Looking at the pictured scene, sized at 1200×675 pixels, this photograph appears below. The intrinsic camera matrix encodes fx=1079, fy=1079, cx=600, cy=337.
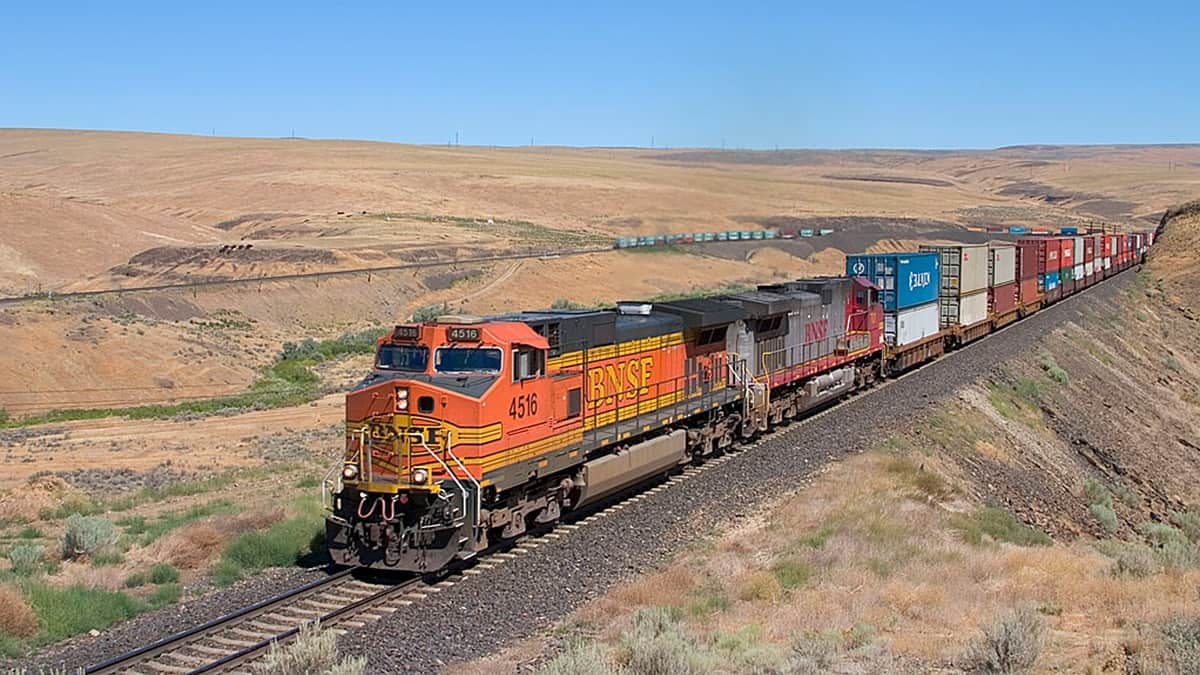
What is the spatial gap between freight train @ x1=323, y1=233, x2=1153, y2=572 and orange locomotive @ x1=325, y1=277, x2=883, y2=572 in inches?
1.0

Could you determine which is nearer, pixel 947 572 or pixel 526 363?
pixel 947 572

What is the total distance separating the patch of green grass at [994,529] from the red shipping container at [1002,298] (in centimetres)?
2613

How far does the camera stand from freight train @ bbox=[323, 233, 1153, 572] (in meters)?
14.6

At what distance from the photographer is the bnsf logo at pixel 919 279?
113ft

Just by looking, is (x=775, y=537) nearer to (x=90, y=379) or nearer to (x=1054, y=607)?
(x=1054, y=607)

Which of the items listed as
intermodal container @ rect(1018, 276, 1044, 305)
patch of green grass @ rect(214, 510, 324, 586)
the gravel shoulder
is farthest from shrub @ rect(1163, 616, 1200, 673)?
intermodal container @ rect(1018, 276, 1044, 305)

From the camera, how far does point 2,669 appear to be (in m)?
11.5

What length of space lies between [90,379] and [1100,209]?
172646 mm

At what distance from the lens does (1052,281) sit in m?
54.9

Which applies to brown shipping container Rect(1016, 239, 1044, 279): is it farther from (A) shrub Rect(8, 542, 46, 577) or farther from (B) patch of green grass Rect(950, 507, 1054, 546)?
(A) shrub Rect(8, 542, 46, 577)

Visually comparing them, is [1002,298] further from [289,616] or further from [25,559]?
[25,559]

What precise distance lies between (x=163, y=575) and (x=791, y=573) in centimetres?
866

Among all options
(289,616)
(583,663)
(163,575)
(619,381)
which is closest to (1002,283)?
(619,381)

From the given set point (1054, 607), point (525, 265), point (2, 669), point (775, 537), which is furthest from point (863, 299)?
point (525, 265)
